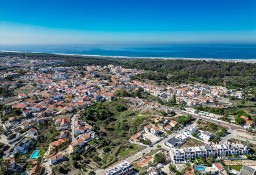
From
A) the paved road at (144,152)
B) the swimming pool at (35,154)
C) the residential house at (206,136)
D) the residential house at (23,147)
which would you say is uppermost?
the residential house at (206,136)

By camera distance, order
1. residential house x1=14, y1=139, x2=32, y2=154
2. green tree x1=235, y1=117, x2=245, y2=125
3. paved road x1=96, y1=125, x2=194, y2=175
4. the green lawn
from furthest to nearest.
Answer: green tree x1=235, y1=117, x2=245, y2=125 < residential house x1=14, y1=139, x2=32, y2=154 < paved road x1=96, y1=125, x2=194, y2=175 < the green lawn

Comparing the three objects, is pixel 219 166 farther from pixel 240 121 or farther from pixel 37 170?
pixel 37 170

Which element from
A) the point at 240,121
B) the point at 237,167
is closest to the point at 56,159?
the point at 237,167

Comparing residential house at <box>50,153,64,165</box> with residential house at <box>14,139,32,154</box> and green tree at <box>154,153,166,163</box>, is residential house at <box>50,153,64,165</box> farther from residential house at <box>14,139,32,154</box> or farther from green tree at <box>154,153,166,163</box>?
green tree at <box>154,153,166,163</box>

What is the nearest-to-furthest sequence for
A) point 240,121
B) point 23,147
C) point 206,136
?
point 23,147, point 206,136, point 240,121

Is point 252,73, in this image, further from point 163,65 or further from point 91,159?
point 91,159

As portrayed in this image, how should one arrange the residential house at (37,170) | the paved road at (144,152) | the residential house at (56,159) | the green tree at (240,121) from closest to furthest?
1. the residential house at (37,170)
2. the residential house at (56,159)
3. the paved road at (144,152)
4. the green tree at (240,121)

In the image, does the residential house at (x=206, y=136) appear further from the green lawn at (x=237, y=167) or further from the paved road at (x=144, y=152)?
the green lawn at (x=237, y=167)

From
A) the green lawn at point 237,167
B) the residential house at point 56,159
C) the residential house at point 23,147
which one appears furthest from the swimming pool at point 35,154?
the green lawn at point 237,167

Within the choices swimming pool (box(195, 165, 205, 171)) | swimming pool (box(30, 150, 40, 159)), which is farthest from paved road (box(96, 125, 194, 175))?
swimming pool (box(30, 150, 40, 159))

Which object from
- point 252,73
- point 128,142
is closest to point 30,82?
point 128,142

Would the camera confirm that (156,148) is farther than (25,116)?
No
